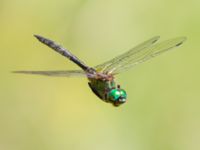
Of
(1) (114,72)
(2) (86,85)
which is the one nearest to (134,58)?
(1) (114,72)

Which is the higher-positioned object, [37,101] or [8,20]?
[8,20]

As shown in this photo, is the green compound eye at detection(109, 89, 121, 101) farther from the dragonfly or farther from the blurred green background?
the blurred green background

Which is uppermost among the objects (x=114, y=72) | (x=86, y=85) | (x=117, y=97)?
(x=86, y=85)

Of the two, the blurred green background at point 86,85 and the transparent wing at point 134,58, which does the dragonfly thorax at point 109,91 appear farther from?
the blurred green background at point 86,85

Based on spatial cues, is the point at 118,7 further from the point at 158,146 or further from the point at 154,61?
the point at 158,146

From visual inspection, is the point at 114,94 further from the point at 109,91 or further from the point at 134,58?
the point at 134,58

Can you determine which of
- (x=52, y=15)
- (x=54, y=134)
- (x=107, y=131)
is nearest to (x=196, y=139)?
(x=107, y=131)
